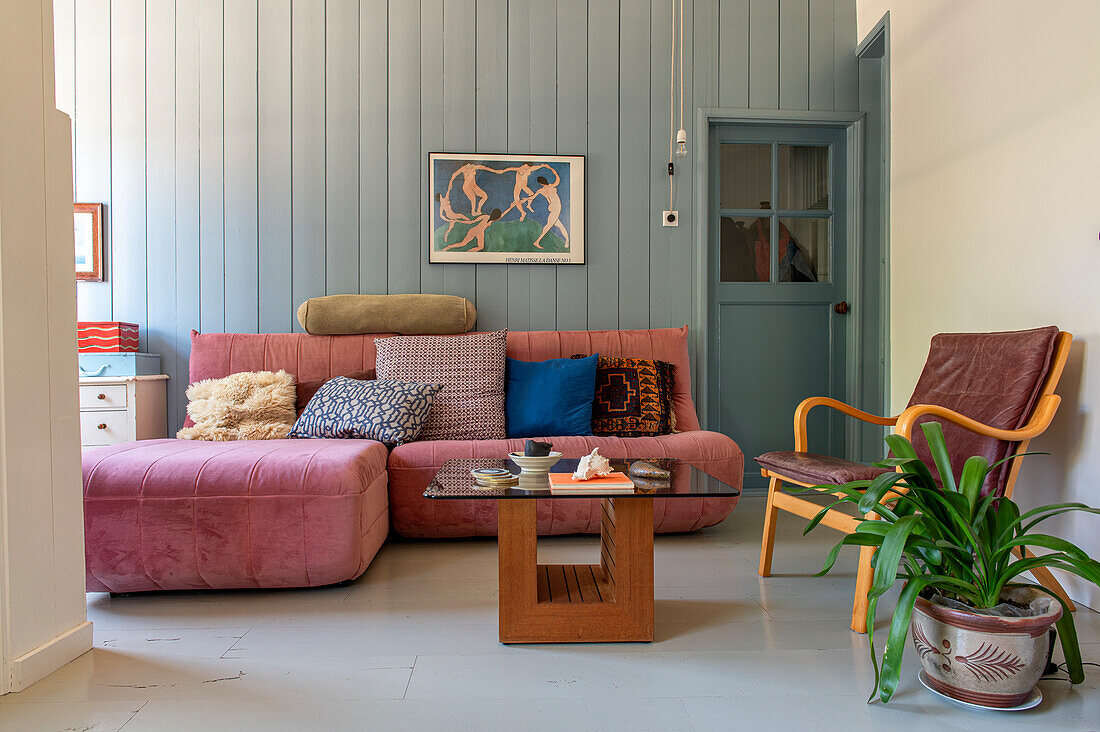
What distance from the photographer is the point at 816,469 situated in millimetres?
2135

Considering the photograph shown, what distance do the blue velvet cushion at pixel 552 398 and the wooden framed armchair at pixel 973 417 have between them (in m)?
0.98

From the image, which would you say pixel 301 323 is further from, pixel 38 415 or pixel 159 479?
pixel 38 415

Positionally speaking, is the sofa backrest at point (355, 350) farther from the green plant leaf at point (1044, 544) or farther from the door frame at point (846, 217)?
the green plant leaf at point (1044, 544)

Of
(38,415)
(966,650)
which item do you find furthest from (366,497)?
(966,650)

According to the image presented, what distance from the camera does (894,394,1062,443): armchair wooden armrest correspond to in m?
1.98

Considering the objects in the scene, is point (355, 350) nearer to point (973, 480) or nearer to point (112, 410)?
point (112, 410)

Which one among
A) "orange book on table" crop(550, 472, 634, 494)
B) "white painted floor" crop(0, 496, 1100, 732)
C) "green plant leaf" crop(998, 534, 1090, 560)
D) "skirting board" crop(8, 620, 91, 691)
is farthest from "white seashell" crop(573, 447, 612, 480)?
"skirting board" crop(8, 620, 91, 691)

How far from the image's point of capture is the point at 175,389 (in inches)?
142

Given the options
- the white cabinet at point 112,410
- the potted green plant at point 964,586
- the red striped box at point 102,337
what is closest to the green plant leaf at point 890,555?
the potted green plant at point 964,586

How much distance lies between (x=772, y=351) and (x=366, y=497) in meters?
2.47

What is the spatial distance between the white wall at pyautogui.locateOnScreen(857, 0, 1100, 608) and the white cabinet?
374cm

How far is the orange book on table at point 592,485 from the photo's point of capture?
1.76 meters

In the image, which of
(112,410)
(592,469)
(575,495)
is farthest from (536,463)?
(112,410)

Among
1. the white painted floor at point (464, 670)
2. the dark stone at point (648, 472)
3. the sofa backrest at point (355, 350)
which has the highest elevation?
the sofa backrest at point (355, 350)
